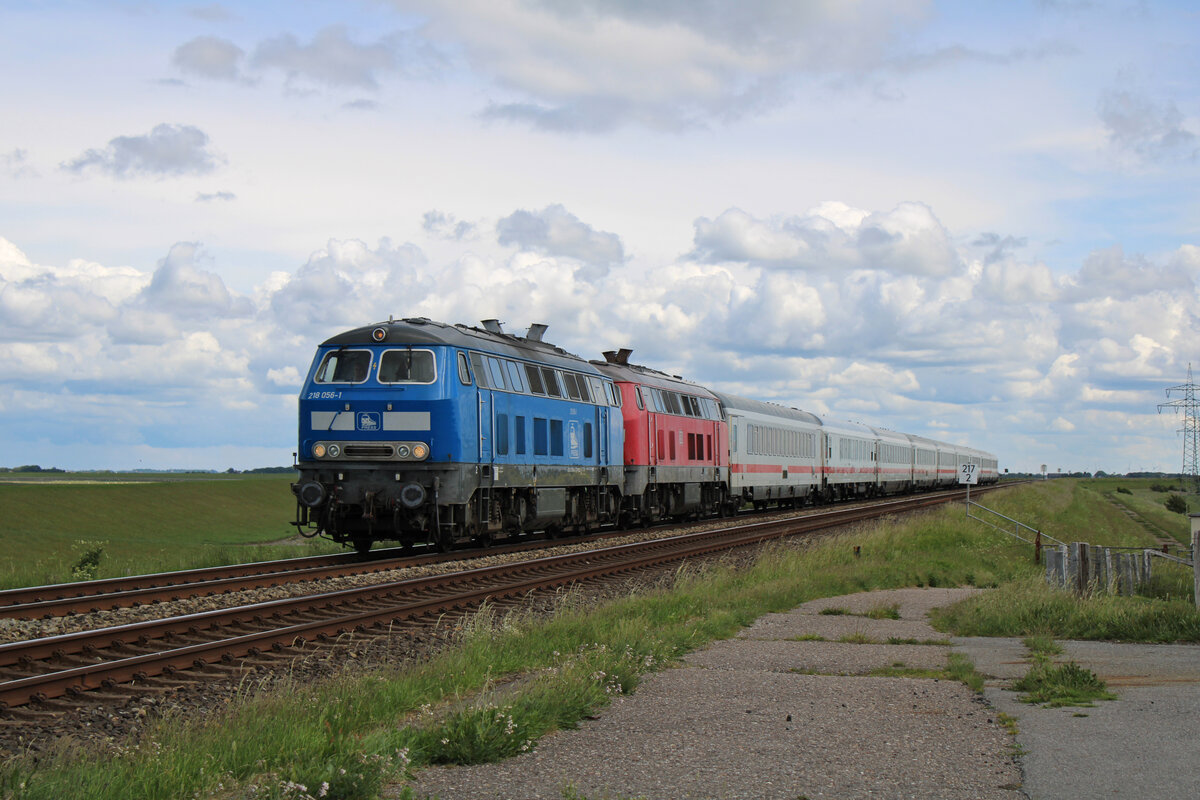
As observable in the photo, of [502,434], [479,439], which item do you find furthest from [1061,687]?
[502,434]

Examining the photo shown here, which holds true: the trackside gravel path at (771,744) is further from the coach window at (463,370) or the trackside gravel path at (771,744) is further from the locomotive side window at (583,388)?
the locomotive side window at (583,388)

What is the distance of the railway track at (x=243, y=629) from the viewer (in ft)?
30.2

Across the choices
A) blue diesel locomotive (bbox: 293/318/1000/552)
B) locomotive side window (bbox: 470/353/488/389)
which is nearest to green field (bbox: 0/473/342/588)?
blue diesel locomotive (bbox: 293/318/1000/552)

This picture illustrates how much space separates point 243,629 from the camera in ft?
39.3

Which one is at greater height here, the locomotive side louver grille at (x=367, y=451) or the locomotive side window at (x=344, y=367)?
the locomotive side window at (x=344, y=367)

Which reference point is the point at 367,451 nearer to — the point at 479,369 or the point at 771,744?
the point at 479,369

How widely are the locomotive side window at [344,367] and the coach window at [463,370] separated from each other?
1.89 ft

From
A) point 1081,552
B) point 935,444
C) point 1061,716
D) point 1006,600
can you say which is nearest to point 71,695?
point 1061,716

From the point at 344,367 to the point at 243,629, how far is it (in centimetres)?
830

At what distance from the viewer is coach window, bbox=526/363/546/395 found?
2303 centimetres

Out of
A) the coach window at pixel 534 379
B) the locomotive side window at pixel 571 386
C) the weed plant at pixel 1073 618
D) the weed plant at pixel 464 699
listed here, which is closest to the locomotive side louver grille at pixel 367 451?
the coach window at pixel 534 379

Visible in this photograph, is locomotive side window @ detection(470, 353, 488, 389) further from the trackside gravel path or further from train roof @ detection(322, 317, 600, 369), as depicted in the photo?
the trackside gravel path

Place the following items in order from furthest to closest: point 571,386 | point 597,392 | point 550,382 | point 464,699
→ point 597,392, point 571,386, point 550,382, point 464,699

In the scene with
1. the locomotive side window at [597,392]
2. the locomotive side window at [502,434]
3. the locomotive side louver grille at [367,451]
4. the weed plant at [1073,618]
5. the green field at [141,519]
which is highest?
the locomotive side window at [597,392]
